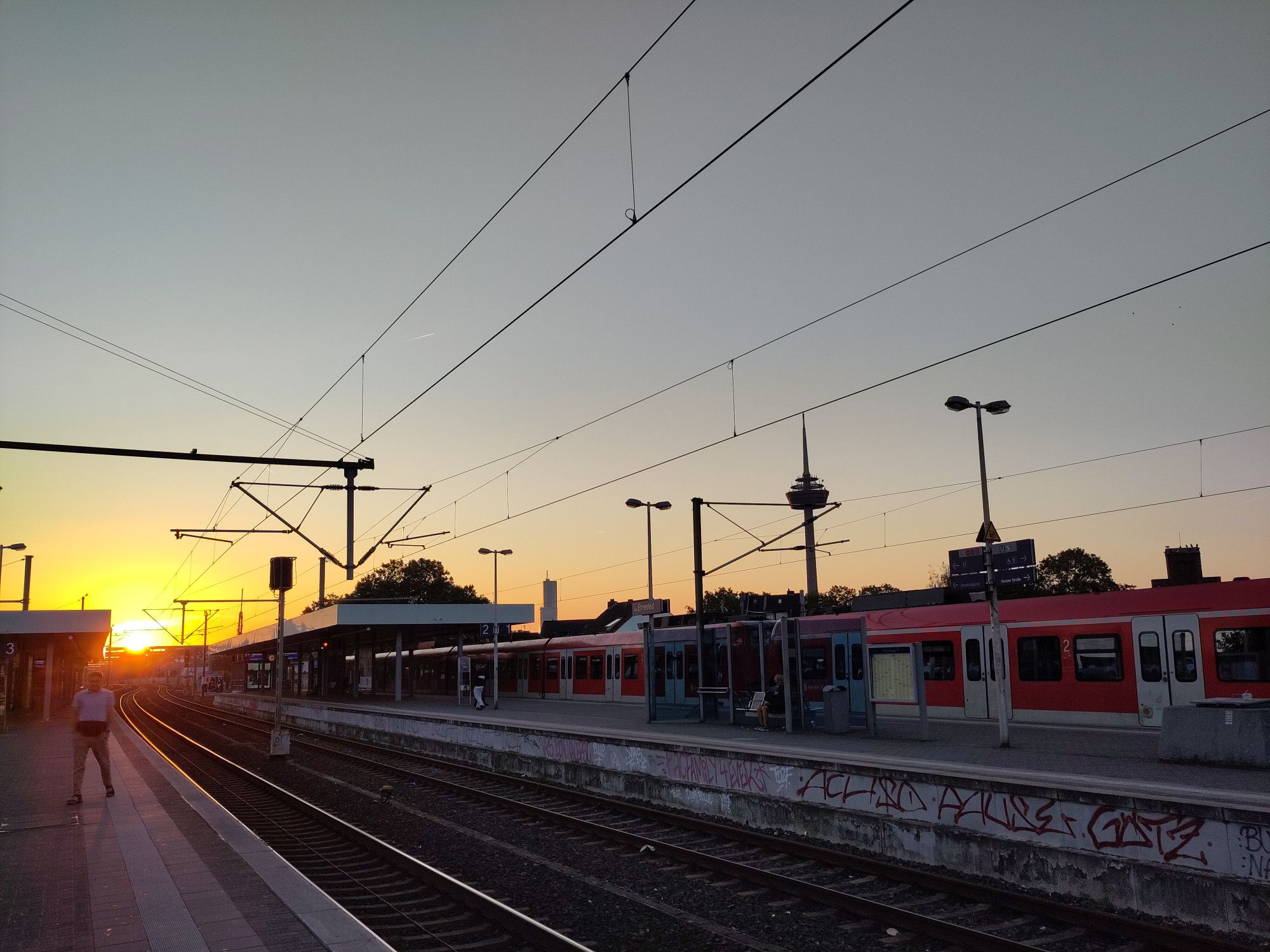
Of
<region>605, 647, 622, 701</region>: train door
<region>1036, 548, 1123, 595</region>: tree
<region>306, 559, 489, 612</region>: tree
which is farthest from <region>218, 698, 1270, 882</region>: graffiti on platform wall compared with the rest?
<region>306, 559, 489, 612</region>: tree

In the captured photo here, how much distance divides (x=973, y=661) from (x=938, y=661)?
137 cm

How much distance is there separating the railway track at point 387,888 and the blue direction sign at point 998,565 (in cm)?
1219

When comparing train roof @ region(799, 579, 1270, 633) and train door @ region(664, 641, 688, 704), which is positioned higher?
train roof @ region(799, 579, 1270, 633)

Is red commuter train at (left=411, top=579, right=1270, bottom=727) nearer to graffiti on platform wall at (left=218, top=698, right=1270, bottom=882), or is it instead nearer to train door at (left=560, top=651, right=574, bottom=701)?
graffiti on platform wall at (left=218, top=698, right=1270, bottom=882)

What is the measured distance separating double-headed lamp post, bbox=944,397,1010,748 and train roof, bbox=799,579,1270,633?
2999 millimetres

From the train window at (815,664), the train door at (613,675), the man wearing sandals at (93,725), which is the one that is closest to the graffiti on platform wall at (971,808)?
the man wearing sandals at (93,725)

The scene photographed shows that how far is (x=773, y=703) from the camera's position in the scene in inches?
891

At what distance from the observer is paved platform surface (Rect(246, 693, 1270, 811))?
37.1 ft

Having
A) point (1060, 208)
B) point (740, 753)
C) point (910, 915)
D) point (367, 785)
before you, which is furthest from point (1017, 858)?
point (367, 785)

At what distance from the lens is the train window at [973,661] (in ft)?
79.1

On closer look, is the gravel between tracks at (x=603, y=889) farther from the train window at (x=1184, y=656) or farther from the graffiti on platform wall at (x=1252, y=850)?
the train window at (x=1184, y=656)

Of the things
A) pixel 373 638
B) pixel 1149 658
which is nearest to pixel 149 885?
pixel 1149 658

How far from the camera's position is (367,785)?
18141 millimetres

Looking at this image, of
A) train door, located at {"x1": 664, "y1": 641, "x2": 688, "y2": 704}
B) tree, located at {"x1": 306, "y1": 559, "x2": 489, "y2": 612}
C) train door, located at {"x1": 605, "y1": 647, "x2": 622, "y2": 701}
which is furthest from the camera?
tree, located at {"x1": 306, "y1": 559, "x2": 489, "y2": 612}
